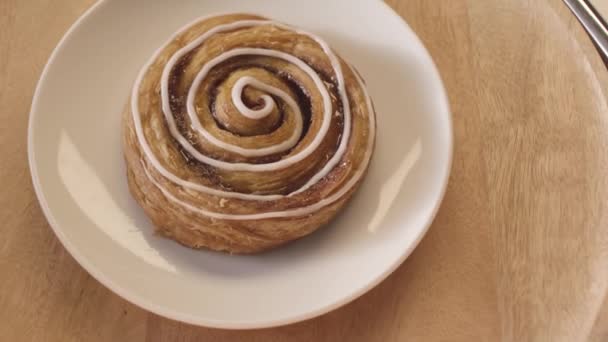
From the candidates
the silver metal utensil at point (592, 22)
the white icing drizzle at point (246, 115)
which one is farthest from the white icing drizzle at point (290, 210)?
the silver metal utensil at point (592, 22)

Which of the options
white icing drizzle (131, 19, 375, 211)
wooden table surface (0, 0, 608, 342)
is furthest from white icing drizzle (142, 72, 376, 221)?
wooden table surface (0, 0, 608, 342)

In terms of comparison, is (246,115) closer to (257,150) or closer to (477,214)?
(257,150)

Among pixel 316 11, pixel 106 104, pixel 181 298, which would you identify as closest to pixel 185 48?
pixel 106 104

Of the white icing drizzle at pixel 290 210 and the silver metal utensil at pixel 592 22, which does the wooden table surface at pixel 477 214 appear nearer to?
the silver metal utensil at pixel 592 22

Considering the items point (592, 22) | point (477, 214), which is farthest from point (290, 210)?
point (592, 22)

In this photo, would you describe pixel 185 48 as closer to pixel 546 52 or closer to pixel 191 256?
pixel 191 256

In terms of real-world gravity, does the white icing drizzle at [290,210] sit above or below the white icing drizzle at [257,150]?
below

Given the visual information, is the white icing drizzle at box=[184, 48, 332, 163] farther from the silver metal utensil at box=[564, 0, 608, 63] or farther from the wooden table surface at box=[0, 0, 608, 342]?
the silver metal utensil at box=[564, 0, 608, 63]
